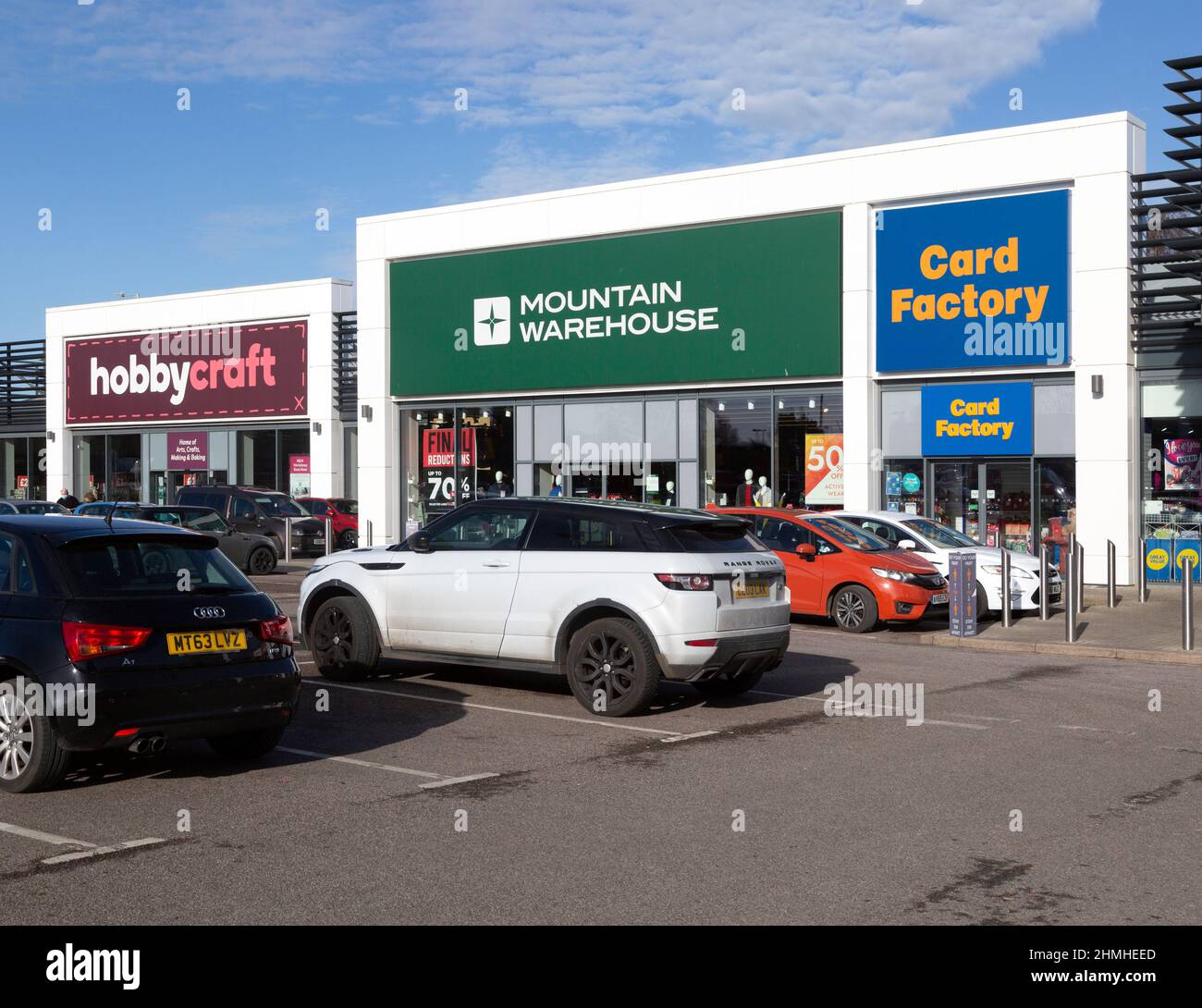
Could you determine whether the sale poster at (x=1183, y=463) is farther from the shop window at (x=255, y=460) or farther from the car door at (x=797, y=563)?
the shop window at (x=255, y=460)

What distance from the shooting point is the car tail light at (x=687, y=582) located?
10.5m

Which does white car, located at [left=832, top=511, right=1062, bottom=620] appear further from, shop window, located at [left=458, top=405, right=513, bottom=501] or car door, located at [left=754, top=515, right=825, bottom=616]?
shop window, located at [left=458, top=405, right=513, bottom=501]

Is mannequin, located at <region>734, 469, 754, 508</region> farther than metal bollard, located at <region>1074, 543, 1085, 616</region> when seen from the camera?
Yes

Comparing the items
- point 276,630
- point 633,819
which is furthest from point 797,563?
point 633,819

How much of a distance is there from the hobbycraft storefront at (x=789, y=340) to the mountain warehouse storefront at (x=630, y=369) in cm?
5

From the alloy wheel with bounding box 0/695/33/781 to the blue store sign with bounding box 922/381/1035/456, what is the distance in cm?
2068

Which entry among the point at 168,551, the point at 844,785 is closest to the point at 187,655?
the point at 168,551

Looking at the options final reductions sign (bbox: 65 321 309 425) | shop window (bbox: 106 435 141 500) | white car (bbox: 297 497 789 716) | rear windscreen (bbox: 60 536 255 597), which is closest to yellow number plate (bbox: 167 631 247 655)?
rear windscreen (bbox: 60 536 255 597)

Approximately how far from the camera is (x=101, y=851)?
6.59 m

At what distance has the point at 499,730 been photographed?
10164 millimetres

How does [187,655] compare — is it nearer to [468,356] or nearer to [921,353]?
[921,353]

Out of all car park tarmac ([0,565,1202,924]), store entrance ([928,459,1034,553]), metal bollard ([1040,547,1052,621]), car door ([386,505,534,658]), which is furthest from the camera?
store entrance ([928,459,1034,553])

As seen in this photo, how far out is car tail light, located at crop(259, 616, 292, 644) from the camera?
8328 millimetres

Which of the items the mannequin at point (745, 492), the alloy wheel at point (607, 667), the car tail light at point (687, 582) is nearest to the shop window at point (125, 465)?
the mannequin at point (745, 492)
